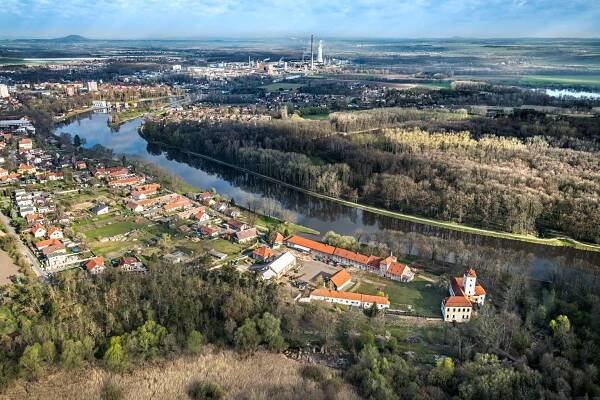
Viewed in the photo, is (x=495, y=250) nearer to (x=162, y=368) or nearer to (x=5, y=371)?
(x=162, y=368)

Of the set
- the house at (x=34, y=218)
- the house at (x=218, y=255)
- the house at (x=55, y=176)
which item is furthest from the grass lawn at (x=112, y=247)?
the house at (x=55, y=176)

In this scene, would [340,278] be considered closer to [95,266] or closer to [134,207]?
[95,266]

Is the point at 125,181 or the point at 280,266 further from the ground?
the point at 125,181

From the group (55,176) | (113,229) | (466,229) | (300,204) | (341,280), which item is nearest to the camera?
(341,280)

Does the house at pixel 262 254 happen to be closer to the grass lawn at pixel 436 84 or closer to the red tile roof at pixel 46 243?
the red tile roof at pixel 46 243

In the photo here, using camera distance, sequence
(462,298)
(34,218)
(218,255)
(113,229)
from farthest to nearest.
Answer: (34,218)
(113,229)
(218,255)
(462,298)

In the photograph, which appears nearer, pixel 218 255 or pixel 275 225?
pixel 218 255

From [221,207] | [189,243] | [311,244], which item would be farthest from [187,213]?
[311,244]
